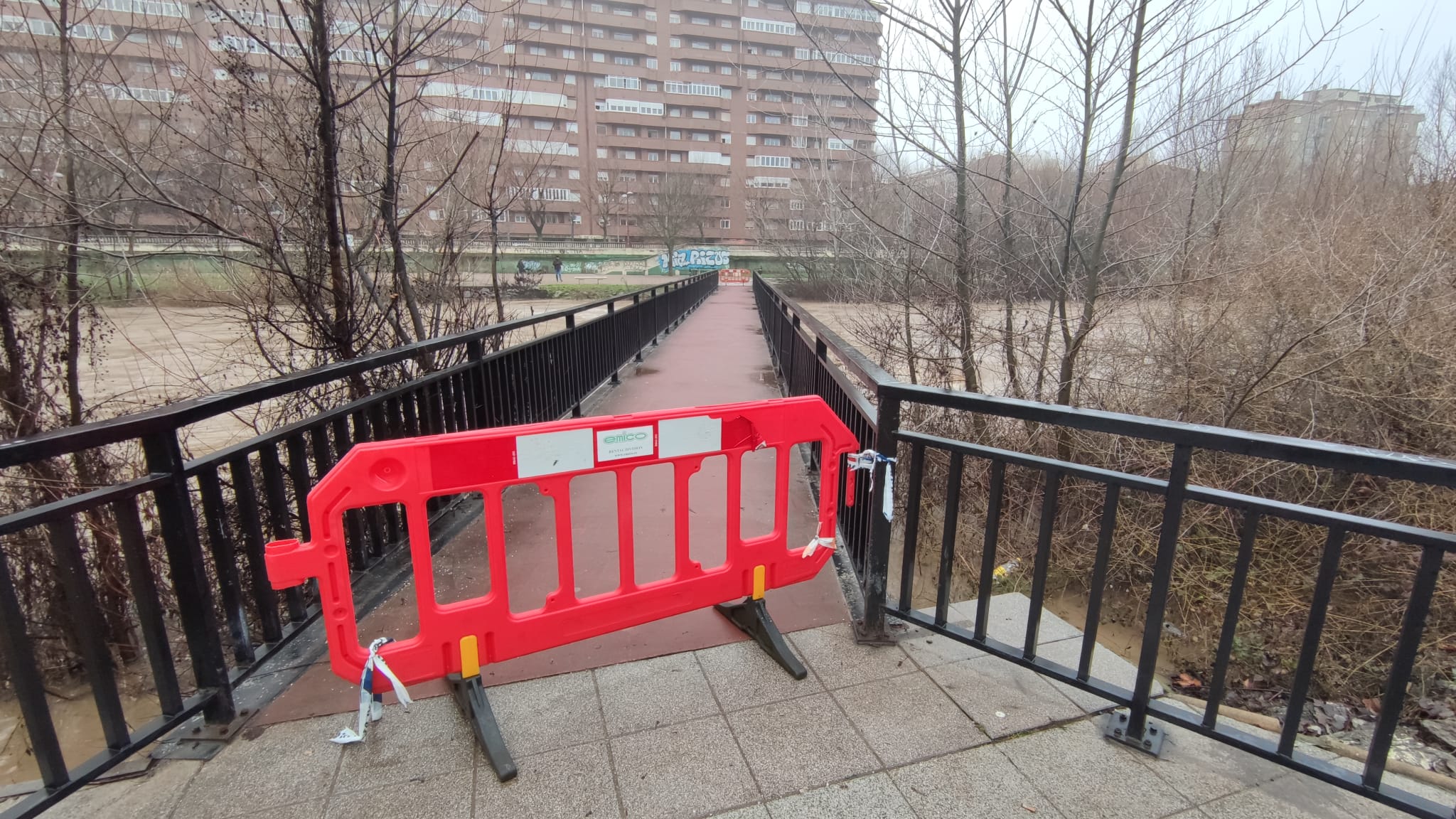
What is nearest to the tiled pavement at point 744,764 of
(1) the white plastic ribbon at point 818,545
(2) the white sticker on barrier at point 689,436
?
(1) the white plastic ribbon at point 818,545

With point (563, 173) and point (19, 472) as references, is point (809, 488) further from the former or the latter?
point (563, 173)

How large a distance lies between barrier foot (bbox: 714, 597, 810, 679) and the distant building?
676 cm

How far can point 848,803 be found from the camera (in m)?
1.99

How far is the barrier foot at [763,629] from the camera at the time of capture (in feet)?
8.66

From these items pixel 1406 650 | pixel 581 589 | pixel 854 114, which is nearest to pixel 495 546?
pixel 581 589

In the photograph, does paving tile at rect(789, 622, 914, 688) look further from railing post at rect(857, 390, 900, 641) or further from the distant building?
the distant building

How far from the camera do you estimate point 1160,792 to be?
205cm

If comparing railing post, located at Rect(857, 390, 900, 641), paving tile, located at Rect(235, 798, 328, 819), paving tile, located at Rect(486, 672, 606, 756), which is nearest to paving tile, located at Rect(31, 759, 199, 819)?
paving tile, located at Rect(235, 798, 328, 819)

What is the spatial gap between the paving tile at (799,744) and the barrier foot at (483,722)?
773 millimetres

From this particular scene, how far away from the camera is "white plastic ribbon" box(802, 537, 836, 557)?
2.84 meters

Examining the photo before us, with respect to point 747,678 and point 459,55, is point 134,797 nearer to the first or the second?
point 747,678

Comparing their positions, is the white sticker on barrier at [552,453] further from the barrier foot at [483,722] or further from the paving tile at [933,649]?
the paving tile at [933,649]

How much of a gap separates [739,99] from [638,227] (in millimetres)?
20933

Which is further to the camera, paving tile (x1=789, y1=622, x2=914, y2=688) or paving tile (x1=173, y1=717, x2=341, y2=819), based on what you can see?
paving tile (x1=789, y1=622, x2=914, y2=688)
